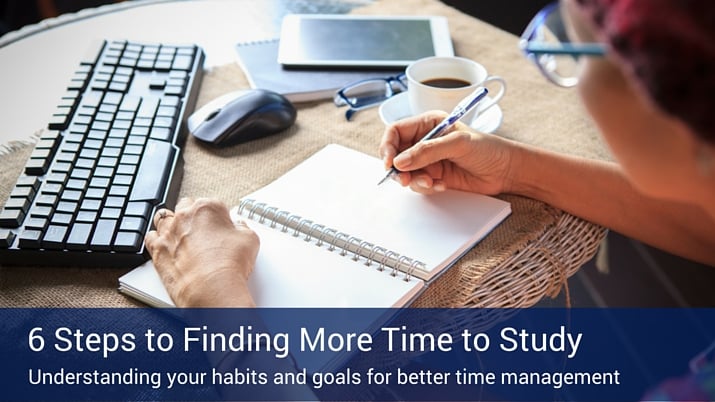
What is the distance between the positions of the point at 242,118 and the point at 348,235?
11.1 inches

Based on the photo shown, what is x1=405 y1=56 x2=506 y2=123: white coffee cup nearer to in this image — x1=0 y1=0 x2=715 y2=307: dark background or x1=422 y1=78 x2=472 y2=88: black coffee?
x1=422 y1=78 x2=472 y2=88: black coffee

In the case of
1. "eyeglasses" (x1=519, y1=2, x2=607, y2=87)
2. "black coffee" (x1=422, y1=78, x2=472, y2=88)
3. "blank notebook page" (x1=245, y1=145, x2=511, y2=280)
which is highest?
"eyeglasses" (x1=519, y1=2, x2=607, y2=87)

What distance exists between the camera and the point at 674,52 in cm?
38

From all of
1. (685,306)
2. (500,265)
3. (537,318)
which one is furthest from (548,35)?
(685,306)

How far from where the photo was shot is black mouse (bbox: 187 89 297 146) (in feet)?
3.30

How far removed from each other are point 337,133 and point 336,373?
16.9 inches

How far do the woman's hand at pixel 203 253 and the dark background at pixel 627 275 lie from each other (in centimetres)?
110

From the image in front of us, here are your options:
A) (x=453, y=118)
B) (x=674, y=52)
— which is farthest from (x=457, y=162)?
(x=674, y=52)

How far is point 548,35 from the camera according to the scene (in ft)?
2.20

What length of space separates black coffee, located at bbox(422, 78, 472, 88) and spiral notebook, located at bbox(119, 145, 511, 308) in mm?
160

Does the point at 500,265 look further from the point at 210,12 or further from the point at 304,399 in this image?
the point at 210,12

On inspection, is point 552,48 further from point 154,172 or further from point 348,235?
point 154,172

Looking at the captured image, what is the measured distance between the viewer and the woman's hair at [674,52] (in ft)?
1.25

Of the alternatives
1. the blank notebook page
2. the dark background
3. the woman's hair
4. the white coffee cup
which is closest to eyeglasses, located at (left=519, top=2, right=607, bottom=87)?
the woman's hair
